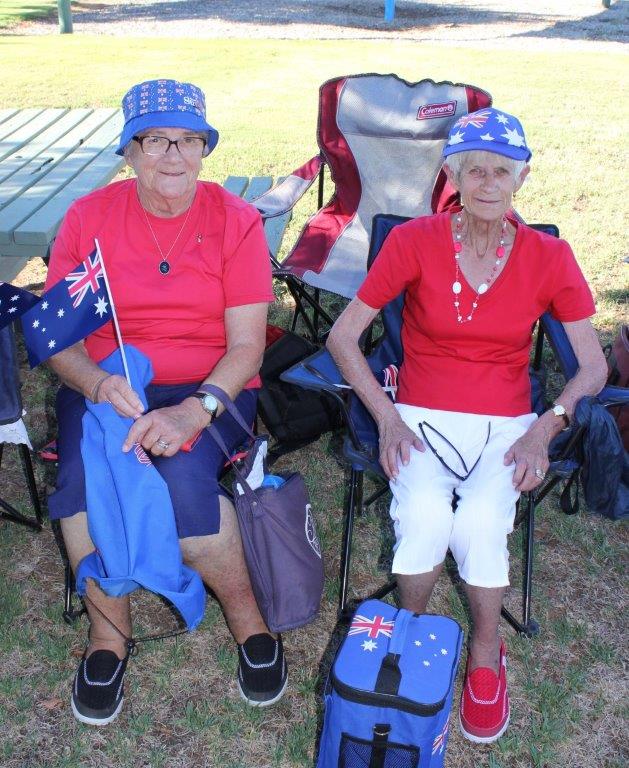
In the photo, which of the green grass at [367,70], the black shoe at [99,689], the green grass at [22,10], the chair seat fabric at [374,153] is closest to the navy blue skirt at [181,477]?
the black shoe at [99,689]

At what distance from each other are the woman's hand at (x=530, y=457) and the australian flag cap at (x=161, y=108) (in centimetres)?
139

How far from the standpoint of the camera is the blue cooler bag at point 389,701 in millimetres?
1916

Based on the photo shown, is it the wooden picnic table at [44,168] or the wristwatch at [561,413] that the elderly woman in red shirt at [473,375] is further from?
the wooden picnic table at [44,168]

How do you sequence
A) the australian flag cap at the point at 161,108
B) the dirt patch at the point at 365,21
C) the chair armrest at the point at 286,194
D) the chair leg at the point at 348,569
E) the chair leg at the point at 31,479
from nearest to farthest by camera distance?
1. the australian flag cap at the point at 161,108
2. the chair leg at the point at 348,569
3. the chair leg at the point at 31,479
4. the chair armrest at the point at 286,194
5. the dirt patch at the point at 365,21

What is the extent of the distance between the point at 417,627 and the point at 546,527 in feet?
4.30

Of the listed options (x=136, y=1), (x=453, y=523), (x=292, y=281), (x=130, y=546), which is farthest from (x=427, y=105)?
(x=136, y=1)

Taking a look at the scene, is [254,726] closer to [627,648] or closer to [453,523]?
[453,523]

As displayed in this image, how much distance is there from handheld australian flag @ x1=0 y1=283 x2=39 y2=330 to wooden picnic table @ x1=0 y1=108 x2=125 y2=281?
27.3 inches

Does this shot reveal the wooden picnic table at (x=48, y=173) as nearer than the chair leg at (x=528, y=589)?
No

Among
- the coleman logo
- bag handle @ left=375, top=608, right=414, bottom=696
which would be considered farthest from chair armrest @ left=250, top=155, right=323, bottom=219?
bag handle @ left=375, top=608, right=414, bottom=696

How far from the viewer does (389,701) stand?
1906 millimetres

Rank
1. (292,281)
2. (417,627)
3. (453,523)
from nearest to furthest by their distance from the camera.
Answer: (417,627)
(453,523)
(292,281)

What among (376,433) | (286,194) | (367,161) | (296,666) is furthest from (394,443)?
(367,161)

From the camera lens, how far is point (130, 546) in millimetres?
2227
